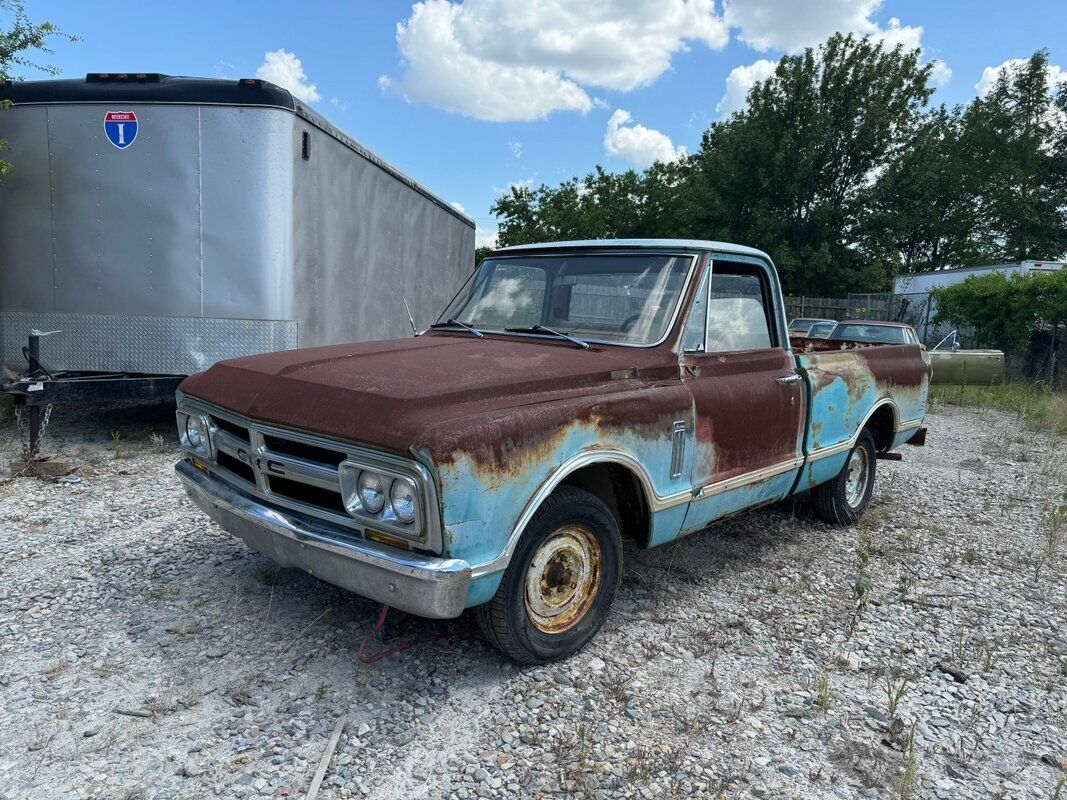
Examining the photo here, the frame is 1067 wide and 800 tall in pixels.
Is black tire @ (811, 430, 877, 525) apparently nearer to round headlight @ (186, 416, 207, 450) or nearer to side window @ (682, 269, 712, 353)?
side window @ (682, 269, 712, 353)

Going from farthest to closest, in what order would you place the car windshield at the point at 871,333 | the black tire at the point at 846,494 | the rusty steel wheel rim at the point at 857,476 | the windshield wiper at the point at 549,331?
the car windshield at the point at 871,333 → the rusty steel wheel rim at the point at 857,476 → the black tire at the point at 846,494 → the windshield wiper at the point at 549,331

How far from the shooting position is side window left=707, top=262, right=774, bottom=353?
398cm

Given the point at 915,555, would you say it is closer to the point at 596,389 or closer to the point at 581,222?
the point at 596,389

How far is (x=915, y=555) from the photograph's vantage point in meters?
4.96

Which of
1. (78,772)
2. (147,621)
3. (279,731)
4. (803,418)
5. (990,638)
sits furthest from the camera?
(803,418)

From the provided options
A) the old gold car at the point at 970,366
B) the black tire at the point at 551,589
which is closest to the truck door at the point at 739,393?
the black tire at the point at 551,589

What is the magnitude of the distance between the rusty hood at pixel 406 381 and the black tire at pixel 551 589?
0.49 metres

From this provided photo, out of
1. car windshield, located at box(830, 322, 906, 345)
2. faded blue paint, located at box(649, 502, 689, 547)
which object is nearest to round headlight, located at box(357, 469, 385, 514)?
faded blue paint, located at box(649, 502, 689, 547)

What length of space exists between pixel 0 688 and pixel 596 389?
2.74 m

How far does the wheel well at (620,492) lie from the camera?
3326 mm

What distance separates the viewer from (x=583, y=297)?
13.1 feet

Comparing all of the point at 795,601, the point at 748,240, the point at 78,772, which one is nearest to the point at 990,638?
the point at 795,601

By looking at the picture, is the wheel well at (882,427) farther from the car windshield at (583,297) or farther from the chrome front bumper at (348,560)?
the chrome front bumper at (348,560)

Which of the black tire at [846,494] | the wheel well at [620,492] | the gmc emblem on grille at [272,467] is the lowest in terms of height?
the black tire at [846,494]
